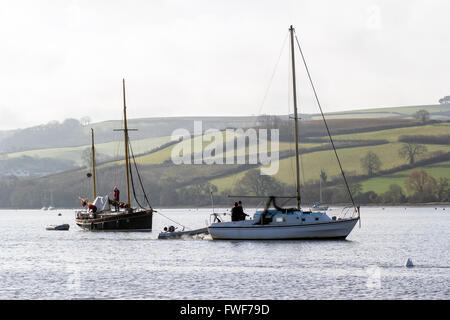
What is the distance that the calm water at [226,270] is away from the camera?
129ft

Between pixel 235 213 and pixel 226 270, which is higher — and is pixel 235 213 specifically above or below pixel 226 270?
above

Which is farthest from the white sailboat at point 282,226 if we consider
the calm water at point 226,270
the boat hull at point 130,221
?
the boat hull at point 130,221

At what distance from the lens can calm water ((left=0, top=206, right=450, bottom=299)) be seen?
39.2 m

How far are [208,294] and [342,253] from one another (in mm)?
22623

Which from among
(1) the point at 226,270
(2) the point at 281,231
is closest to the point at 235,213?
(2) the point at 281,231

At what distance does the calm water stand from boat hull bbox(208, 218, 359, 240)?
0.85 m

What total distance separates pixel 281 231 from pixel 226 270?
51.8 ft

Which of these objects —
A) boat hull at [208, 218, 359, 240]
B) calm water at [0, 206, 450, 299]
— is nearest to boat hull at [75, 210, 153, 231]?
calm water at [0, 206, 450, 299]

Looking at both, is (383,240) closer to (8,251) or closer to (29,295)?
(8,251)

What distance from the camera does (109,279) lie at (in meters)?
45.7

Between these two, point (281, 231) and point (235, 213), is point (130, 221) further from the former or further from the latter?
point (281, 231)

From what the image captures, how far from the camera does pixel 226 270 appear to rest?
49.1 metres

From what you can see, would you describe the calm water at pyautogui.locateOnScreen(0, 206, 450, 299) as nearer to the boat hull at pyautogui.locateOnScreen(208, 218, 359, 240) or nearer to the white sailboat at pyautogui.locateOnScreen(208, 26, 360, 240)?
the boat hull at pyautogui.locateOnScreen(208, 218, 359, 240)
